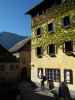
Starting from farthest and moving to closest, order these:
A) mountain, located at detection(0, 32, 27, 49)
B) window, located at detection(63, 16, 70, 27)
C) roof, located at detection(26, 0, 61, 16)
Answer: mountain, located at detection(0, 32, 27, 49) → roof, located at detection(26, 0, 61, 16) → window, located at detection(63, 16, 70, 27)

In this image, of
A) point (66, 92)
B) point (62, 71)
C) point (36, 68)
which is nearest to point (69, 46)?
point (62, 71)

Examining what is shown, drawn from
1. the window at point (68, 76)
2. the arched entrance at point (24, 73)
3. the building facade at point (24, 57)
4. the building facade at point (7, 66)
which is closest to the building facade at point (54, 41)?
the window at point (68, 76)

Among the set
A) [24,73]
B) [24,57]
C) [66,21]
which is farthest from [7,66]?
[66,21]

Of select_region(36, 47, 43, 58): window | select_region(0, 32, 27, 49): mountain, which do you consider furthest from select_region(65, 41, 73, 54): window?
select_region(0, 32, 27, 49): mountain

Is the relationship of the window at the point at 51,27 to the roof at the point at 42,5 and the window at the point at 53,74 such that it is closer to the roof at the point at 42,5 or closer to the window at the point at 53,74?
the roof at the point at 42,5

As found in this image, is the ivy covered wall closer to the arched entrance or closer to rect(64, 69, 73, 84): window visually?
rect(64, 69, 73, 84): window

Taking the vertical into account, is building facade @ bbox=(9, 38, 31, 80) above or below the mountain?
below

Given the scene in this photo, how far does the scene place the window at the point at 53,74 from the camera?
26.1 meters

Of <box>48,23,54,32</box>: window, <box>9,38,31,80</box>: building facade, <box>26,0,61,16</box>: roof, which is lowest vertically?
<box>9,38,31,80</box>: building facade

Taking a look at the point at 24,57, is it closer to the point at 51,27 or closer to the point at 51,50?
the point at 51,50

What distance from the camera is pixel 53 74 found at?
2697 centimetres

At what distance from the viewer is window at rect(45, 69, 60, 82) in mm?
26112

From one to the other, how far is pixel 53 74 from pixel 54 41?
14.1 ft

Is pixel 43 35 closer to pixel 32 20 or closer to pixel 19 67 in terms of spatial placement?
pixel 32 20
